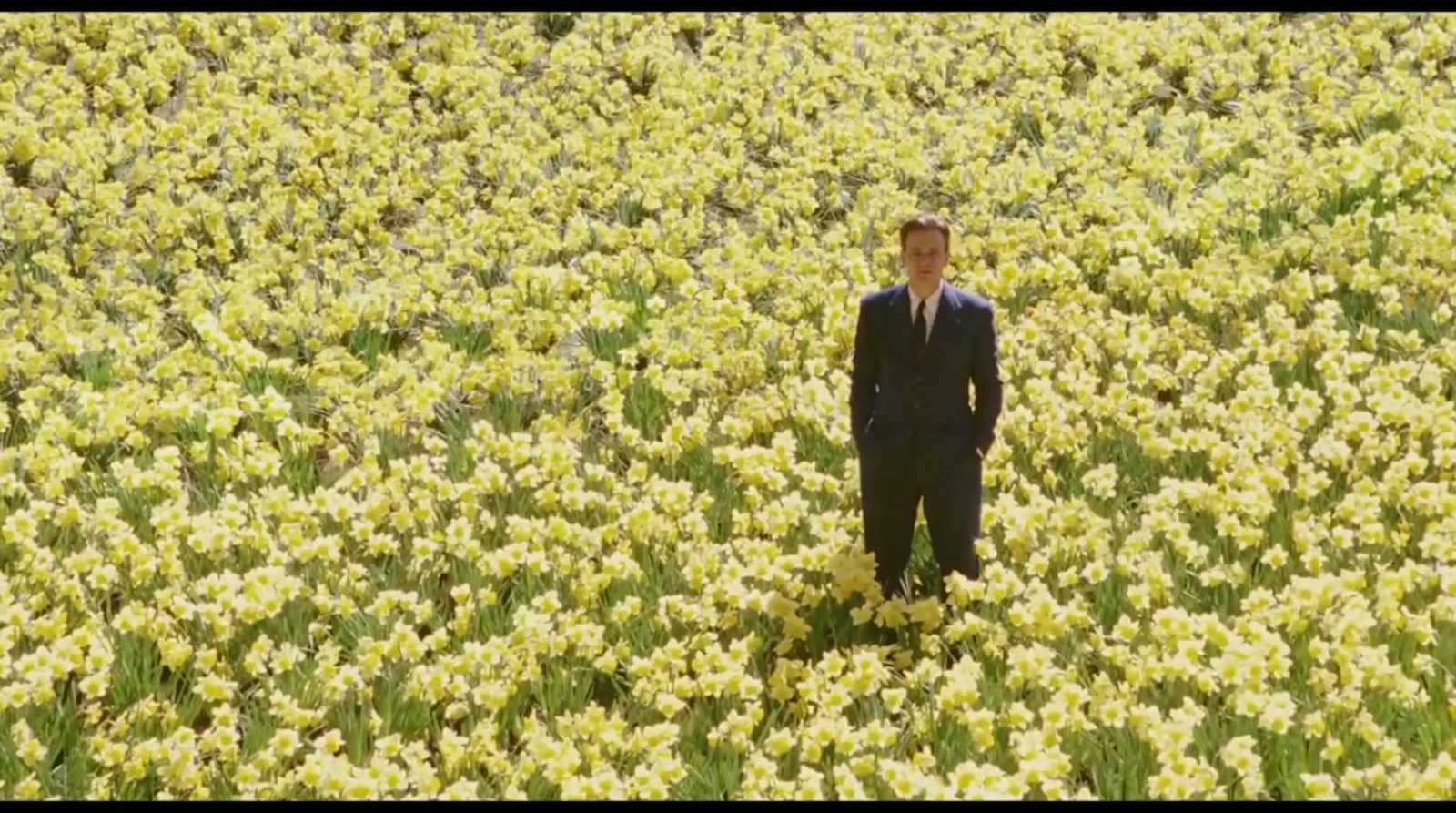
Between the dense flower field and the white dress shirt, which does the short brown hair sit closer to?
the white dress shirt


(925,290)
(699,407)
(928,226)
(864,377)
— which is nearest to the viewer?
(928,226)

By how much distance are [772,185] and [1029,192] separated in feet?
6.21

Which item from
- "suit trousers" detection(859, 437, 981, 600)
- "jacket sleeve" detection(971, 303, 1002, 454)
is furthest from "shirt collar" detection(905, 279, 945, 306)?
"suit trousers" detection(859, 437, 981, 600)

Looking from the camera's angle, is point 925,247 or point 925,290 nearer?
point 925,247

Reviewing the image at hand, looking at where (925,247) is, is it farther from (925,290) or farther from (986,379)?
(986,379)

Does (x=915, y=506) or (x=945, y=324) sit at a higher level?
(x=945, y=324)

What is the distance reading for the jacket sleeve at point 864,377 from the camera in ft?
18.3

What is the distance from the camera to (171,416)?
733 centimetres

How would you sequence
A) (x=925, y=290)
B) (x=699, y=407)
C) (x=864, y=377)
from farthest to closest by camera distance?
(x=699, y=407) < (x=864, y=377) < (x=925, y=290)

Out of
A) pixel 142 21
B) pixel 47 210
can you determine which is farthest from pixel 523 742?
pixel 142 21

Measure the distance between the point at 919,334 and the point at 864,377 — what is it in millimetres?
313

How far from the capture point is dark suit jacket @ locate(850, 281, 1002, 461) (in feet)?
17.8

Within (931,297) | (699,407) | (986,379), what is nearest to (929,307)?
(931,297)

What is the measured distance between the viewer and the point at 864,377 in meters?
5.62
